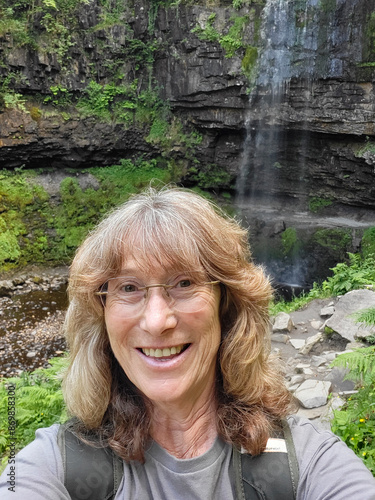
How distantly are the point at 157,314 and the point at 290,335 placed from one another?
597 cm

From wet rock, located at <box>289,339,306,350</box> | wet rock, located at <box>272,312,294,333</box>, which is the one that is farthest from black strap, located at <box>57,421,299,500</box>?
wet rock, located at <box>272,312,294,333</box>

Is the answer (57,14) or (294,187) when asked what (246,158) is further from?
(57,14)

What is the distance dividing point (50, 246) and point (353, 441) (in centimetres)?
1311

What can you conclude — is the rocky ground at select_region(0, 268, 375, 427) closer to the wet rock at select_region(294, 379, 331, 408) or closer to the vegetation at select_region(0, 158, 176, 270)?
the wet rock at select_region(294, 379, 331, 408)

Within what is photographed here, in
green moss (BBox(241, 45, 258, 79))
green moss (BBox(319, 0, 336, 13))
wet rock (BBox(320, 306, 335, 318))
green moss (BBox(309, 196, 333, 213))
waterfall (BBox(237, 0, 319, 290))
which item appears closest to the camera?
wet rock (BBox(320, 306, 335, 318))

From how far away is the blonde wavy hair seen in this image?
1.40m

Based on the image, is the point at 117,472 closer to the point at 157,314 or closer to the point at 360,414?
the point at 157,314

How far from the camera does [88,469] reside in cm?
125

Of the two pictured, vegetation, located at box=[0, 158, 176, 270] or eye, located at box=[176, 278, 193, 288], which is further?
vegetation, located at box=[0, 158, 176, 270]

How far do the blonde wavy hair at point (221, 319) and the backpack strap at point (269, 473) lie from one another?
39 mm

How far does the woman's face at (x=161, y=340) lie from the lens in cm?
139

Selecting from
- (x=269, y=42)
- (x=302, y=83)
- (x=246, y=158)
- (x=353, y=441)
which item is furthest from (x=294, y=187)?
(x=353, y=441)

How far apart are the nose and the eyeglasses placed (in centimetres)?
1

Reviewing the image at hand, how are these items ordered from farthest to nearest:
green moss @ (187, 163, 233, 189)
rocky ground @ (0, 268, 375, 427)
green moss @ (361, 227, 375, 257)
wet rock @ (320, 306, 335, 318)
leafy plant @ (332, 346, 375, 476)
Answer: green moss @ (187, 163, 233, 189) < green moss @ (361, 227, 375, 257) < wet rock @ (320, 306, 335, 318) < rocky ground @ (0, 268, 375, 427) < leafy plant @ (332, 346, 375, 476)
